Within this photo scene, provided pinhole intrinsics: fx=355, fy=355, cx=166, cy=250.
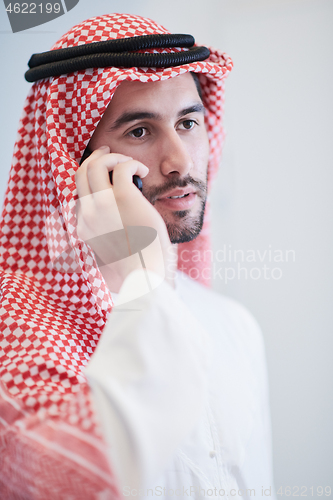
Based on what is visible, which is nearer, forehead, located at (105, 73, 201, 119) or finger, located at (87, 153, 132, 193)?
finger, located at (87, 153, 132, 193)

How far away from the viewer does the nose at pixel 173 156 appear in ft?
3.54

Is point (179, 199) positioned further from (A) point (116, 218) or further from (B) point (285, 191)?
(B) point (285, 191)

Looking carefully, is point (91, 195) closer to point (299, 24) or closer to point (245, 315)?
point (245, 315)

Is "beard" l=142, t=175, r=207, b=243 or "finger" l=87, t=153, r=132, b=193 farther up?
"finger" l=87, t=153, r=132, b=193

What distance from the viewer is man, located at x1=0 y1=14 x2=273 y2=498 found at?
0.59 m

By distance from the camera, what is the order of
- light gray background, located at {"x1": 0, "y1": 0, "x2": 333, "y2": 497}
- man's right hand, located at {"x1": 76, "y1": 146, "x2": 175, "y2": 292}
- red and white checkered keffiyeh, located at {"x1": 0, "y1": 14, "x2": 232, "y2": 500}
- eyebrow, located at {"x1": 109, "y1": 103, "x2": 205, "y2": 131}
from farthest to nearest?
light gray background, located at {"x1": 0, "y1": 0, "x2": 333, "y2": 497}
eyebrow, located at {"x1": 109, "y1": 103, "x2": 205, "y2": 131}
man's right hand, located at {"x1": 76, "y1": 146, "x2": 175, "y2": 292}
red and white checkered keffiyeh, located at {"x1": 0, "y1": 14, "x2": 232, "y2": 500}

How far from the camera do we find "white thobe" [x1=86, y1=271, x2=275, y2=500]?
0.59 m

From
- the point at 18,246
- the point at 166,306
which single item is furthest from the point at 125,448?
the point at 18,246

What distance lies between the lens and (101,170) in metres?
0.88

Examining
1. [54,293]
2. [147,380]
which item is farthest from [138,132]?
[147,380]

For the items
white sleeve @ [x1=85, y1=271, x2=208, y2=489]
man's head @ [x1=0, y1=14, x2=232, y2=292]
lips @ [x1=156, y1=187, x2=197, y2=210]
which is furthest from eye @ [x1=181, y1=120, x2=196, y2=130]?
white sleeve @ [x1=85, y1=271, x2=208, y2=489]

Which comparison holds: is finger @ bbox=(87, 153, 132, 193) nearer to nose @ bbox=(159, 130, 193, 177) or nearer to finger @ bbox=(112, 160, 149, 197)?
finger @ bbox=(112, 160, 149, 197)

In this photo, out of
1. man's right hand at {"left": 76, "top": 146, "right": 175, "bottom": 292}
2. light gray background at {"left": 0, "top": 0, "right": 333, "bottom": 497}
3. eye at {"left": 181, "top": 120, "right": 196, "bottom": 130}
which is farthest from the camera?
light gray background at {"left": 0, "top": 0, "right": 333, "bottom": 497}

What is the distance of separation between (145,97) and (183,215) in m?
0.38
